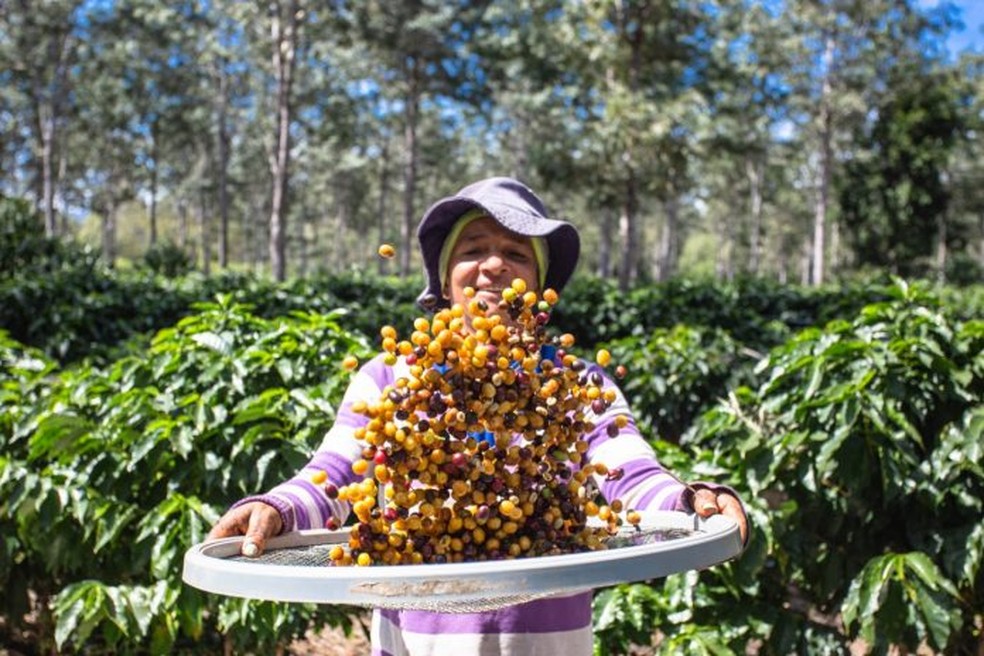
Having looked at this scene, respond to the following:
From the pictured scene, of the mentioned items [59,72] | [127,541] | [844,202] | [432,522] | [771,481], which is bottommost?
[127,541]

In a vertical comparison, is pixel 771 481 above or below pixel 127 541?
above

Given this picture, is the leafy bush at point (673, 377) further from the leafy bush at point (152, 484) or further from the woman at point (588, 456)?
the woman at point (588, 456)

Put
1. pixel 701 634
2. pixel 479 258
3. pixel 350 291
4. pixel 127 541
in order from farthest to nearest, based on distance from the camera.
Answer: pixel 350 291, pixel 127 541, pixel 701 634, pixel 479 258

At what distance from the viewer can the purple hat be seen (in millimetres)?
1601

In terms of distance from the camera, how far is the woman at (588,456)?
1.45m

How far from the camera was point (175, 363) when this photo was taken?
3.19 m

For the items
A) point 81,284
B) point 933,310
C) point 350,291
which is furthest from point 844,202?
point 933,310

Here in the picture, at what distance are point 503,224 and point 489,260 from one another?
0.29ft

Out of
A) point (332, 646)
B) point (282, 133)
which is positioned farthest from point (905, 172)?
point (332, 646)

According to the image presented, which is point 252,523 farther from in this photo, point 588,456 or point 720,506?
point 720,506

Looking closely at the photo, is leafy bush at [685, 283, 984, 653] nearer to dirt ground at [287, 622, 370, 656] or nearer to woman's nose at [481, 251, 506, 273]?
woman's nose at [481, 251, 506, 273]

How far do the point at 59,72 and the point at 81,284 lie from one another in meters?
24.6

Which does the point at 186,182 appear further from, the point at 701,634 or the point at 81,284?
the point at 701,634

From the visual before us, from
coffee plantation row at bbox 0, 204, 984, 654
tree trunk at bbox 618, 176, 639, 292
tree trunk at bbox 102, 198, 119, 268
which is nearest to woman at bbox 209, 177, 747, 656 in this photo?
coffee plantation row at bbox 0, 204, 984, 654
